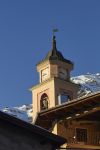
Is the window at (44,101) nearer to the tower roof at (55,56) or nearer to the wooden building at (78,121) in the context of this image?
the tower roof at (55,56)

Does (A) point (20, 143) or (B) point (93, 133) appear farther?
(B) point (93, 133)

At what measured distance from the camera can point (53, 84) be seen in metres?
46.1

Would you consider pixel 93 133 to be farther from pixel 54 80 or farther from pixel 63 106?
pixel 54 80

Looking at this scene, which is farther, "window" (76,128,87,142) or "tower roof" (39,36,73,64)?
"tower roof" (39,36,73,64)

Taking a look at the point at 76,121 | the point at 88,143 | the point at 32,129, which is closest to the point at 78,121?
the point at 76,121

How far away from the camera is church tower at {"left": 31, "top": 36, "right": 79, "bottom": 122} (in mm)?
45875

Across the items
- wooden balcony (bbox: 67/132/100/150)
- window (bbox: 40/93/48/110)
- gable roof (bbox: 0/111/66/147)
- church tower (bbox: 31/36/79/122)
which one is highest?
church tower (bbox: 31/36/79/122)

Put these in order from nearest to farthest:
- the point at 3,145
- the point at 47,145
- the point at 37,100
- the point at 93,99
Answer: the point at 3,145 → the point at 47,145 → the point at 93,99 → the point at 37,100

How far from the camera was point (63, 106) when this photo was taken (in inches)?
1042

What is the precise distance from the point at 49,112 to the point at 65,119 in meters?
0.88

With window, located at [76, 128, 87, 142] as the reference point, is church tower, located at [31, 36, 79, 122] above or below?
above

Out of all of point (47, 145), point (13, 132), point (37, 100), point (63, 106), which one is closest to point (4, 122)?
point (13, 132)

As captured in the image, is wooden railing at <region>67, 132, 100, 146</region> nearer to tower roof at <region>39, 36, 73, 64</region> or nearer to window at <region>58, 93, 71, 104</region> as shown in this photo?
window at <region>58, 93, 71, 104</region>

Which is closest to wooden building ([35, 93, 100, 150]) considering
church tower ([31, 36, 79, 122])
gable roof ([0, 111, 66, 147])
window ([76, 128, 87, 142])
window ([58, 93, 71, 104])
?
window ([76, 128, 87, 142])
